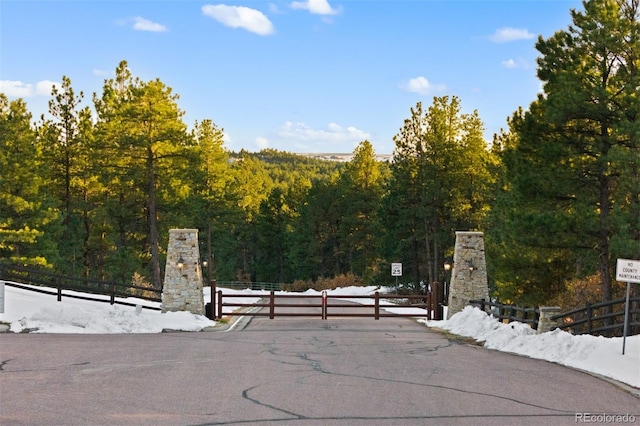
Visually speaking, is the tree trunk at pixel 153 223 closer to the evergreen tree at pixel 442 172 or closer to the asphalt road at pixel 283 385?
the evergreen tree at pixel 442 172

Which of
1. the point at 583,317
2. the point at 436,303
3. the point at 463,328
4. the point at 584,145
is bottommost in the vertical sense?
the point at 463,328

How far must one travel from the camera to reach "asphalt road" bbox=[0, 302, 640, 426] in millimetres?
9312

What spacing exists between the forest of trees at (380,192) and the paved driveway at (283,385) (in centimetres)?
853

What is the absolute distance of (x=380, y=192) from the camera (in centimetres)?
7488

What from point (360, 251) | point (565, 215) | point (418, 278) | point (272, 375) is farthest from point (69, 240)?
point (272, 375)

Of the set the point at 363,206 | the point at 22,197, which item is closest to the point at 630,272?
the point at 22,197

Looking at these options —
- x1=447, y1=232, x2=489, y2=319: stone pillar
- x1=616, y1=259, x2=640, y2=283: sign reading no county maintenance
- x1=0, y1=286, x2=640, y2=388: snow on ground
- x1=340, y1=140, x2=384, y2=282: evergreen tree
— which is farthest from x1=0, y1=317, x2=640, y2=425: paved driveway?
x1=340, y1=140, x2=384, y2=282: evergreen tree

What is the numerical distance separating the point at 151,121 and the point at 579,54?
1147 inches

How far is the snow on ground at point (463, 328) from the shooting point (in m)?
14.4

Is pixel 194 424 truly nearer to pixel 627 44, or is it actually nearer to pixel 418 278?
pixel 627 44

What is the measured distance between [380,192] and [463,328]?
52135 mm

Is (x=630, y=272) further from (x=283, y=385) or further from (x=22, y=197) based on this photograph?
(x=22, y=197)

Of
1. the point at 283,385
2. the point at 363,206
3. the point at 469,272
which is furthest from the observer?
the point at 363,206

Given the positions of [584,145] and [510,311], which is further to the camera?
[584,145]
